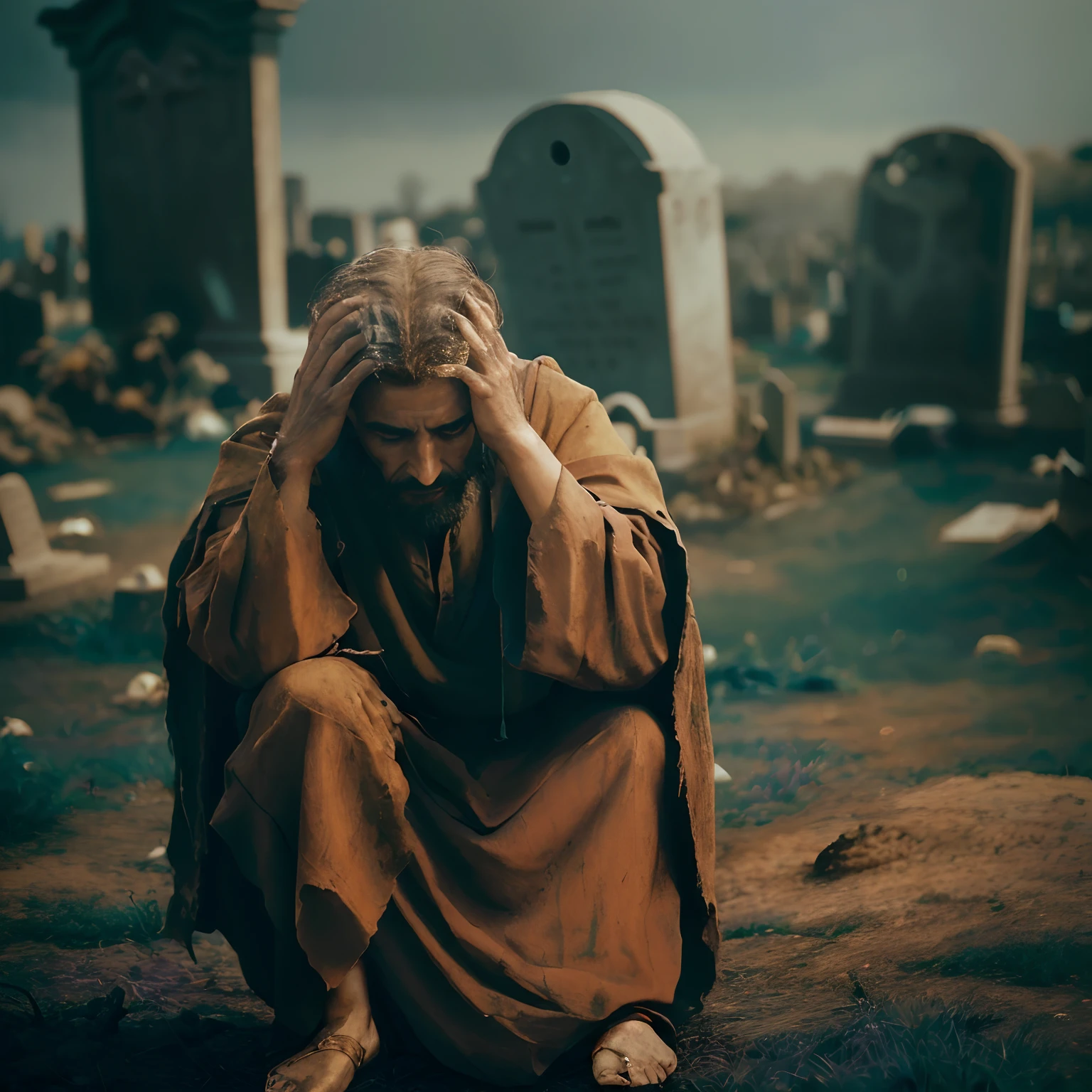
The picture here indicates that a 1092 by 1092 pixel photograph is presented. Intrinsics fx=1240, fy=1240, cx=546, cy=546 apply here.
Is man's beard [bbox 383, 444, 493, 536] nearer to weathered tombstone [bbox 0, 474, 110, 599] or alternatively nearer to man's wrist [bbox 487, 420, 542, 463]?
man's wrist [bbox 487, 420, 542, 463]

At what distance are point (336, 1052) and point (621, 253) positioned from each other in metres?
7.20

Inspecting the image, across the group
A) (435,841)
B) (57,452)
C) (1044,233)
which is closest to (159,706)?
(435,841)

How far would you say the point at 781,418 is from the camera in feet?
A: 28.5

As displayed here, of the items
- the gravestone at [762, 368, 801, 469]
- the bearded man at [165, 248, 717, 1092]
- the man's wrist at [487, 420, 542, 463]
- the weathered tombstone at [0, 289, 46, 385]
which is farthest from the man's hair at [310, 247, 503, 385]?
the weathered tombstone at [0, 289, 46, 385]

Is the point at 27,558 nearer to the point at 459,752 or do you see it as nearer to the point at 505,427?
the point at 459,752

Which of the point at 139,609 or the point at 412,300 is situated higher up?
the point at 412,300

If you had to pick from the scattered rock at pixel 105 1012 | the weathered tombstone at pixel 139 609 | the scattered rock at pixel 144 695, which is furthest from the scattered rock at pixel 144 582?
the scattered rock at pixel 105 1012

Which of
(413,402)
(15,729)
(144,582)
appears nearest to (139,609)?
(144,582)

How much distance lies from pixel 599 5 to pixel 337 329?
2745 centimetres

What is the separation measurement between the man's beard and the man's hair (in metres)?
0.22

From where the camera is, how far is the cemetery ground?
2.45 meters

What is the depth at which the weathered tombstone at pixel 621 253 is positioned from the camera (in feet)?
28.1

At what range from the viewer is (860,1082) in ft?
7.56

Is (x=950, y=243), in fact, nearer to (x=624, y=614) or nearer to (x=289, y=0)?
(x=289, y=0)
